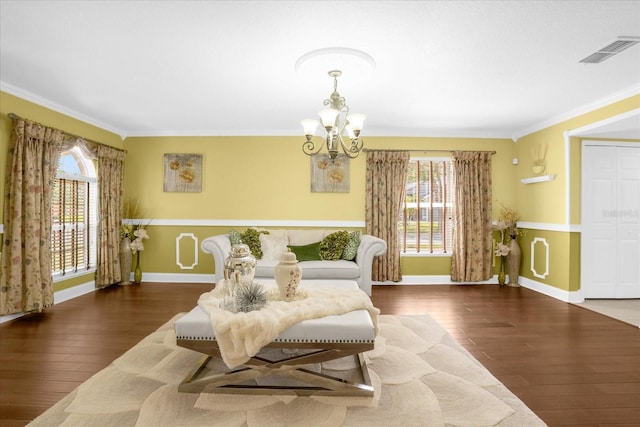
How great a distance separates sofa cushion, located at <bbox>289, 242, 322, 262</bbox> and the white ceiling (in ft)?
6.30

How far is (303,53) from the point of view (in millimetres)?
3018

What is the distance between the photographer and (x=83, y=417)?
201cm

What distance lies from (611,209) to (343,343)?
16.2ft

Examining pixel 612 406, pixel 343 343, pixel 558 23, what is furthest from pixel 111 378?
pixel 558 23

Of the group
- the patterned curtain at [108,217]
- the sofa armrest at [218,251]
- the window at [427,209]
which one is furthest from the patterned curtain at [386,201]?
the patterned curtain at [108,217]

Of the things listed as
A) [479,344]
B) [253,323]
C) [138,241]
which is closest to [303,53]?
[253,323]

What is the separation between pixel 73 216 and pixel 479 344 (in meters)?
5.63

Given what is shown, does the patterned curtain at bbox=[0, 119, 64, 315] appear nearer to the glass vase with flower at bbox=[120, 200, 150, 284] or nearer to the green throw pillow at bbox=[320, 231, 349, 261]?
the glass vase with flower at bbox=[120, 200, 150, 284]

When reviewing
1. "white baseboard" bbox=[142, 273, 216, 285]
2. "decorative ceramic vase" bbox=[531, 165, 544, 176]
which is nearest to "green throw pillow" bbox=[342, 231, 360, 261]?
"white baseboard" bbox=[142, 273, 216, 285]

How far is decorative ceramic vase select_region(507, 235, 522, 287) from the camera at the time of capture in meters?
5.71

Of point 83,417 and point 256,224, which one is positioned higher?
point 256,224

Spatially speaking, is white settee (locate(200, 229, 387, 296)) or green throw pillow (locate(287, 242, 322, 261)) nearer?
white settee (locate(200, 229, 387, 296))

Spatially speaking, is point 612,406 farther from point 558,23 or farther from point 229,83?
point 229,83

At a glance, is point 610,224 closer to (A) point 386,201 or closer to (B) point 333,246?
(A) point 386,201
